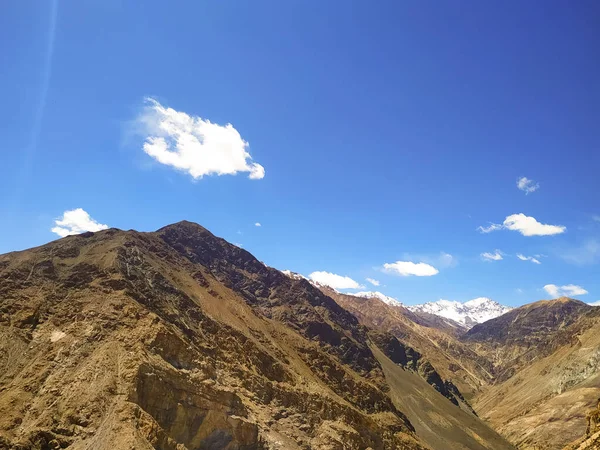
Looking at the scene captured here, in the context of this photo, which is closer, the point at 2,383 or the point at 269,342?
the point at 2,383

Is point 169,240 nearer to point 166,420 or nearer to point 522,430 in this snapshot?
point 166,420

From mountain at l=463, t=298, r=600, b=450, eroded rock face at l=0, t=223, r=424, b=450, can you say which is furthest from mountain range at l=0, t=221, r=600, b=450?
mountain at l=463, t=298, r=600, b=450

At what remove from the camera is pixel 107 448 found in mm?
40688

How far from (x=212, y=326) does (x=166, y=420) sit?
3364 cm

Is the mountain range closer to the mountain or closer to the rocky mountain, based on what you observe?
the rocky mountain

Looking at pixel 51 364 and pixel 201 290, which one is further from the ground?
pixel 201 290

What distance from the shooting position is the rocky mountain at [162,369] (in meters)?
48.7

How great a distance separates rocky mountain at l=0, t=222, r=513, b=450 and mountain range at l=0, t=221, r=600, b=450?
0.74 feet

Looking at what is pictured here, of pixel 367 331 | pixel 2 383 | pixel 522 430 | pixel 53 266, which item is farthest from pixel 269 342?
pixel 367 331

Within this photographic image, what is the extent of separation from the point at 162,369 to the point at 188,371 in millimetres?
5446

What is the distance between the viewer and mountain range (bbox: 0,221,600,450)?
49406 mm

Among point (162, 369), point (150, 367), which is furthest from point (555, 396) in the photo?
point (150, 367)

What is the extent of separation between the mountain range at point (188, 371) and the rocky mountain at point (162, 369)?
23cm

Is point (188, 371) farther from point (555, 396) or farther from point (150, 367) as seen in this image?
point (555, 396)
